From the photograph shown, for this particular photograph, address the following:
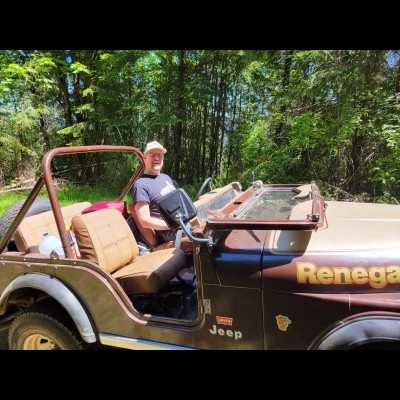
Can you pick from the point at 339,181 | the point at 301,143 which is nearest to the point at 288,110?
the point at 301,143

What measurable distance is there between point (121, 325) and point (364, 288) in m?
1.42

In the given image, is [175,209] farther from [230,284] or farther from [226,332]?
[226,332]

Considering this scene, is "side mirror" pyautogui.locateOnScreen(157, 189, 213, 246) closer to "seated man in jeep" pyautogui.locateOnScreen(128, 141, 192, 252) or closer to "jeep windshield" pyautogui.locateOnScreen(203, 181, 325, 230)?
"jeep windshield" pyautogui.locateOnScreen(203, 181, 325, 230)

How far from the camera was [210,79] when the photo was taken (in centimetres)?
1177

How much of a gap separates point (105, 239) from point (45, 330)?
0.74m

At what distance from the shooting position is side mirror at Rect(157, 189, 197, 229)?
1921 mm

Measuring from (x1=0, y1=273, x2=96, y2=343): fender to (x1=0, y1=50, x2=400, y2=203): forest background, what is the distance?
6.86 meters

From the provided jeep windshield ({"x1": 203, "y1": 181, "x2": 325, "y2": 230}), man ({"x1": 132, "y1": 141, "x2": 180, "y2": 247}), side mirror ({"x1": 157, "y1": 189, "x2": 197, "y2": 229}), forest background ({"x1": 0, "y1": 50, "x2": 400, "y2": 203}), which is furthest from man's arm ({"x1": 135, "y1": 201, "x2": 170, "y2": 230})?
forest background ({"x1": 0, "y1": 50, "x2": 400, "y2": 203})

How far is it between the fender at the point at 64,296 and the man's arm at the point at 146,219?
1090mm

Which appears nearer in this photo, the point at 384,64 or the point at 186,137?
the point at 384,64

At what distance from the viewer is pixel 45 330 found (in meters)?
2.34

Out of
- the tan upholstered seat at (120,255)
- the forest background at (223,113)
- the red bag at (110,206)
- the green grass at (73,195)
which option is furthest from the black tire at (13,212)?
the forest background at (223,113)

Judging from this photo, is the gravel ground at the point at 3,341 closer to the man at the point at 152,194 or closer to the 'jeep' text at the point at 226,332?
the man at the point at 152,194

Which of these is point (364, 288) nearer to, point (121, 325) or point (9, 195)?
point (121, 325)
